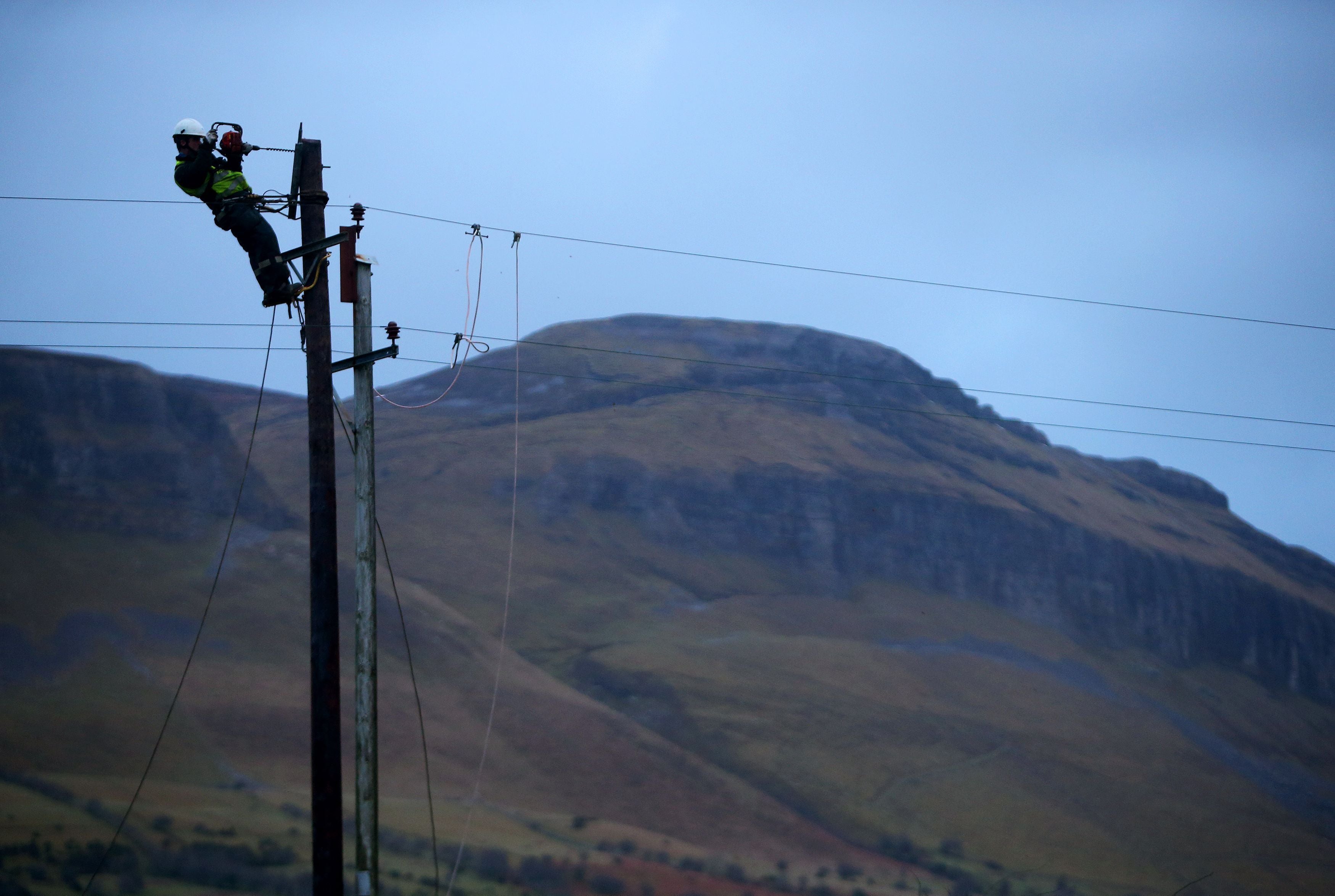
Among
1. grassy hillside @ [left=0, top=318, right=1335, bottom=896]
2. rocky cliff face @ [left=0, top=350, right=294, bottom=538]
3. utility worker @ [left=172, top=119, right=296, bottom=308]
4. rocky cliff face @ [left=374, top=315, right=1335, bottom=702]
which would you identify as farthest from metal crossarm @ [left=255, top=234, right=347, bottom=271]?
rocky cliff face @ [left=374, top=315, right=1335, bottom=702]

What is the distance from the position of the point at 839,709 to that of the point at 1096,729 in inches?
552

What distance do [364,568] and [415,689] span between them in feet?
11.8

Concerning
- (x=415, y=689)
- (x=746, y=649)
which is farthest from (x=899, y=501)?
(x=415, y=689)

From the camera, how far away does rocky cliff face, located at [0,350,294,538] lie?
4953 cm

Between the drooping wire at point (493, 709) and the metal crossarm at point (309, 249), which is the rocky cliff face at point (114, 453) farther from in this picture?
the metal crossarm at point (309, 249)

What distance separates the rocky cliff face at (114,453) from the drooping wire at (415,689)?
8493 mm

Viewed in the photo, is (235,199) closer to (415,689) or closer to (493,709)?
(415,689)

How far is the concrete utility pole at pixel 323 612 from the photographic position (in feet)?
35.3

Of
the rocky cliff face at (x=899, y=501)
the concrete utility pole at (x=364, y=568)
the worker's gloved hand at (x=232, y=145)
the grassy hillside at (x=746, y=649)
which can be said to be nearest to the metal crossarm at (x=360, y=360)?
the concrete utility pole at (x=364, y=568)

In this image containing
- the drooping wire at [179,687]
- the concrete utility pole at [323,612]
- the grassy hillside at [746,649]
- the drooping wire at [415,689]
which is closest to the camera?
the concrete utility pole at [323,612]

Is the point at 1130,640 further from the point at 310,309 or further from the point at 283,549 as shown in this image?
the point at 310,309

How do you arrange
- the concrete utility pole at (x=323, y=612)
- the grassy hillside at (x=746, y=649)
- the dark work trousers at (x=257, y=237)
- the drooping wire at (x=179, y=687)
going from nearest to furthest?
the concrete utility pole at (x=323, y=612), the dark work trousers at (x=257, y=237), the drooping wire at (x=179, y=687), the grassy hillside at (x=746, y=649)

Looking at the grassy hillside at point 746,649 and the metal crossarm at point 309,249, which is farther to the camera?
the grassy hillside at point 746,649

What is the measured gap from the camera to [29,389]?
172 feet
